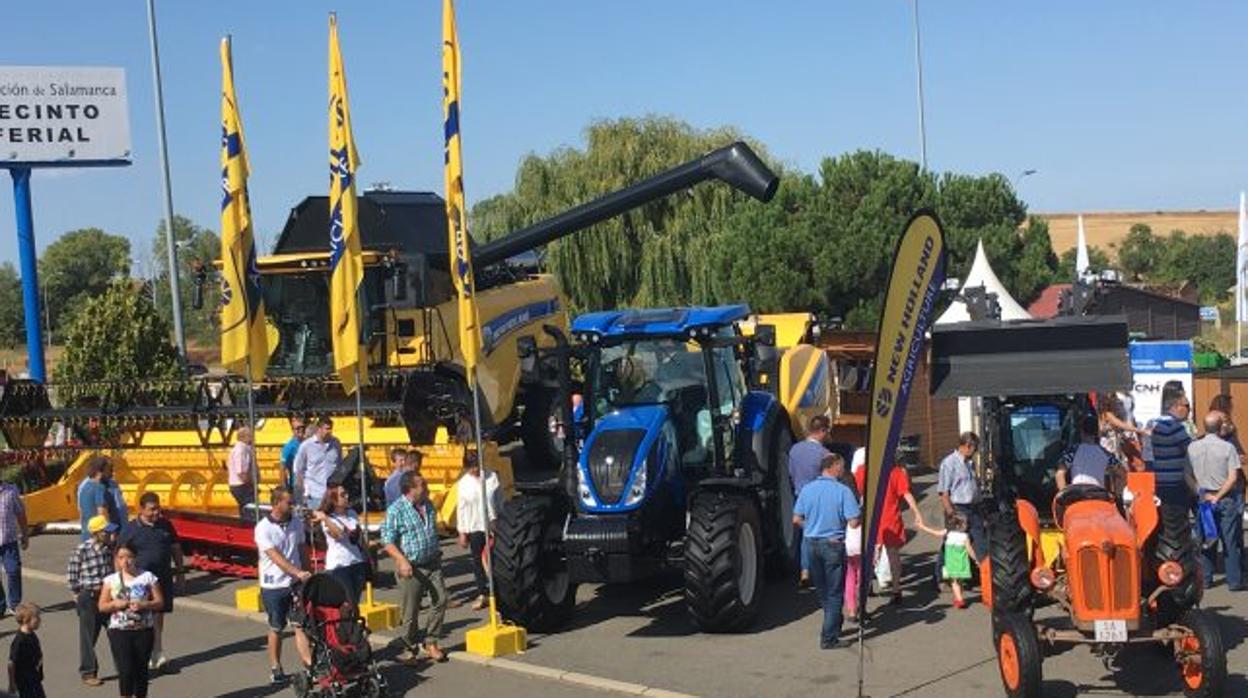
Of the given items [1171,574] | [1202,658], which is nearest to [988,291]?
[1171,574]

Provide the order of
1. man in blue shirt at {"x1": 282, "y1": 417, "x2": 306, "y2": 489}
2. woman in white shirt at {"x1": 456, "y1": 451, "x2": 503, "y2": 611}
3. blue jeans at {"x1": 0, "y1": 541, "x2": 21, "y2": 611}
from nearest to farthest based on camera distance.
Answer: woman in white shirt at {"x1": 456, "y1": 451, "x2": 503, "y2": 611} → blue jeans at {"x1": 0, "y1": 541, "x2": 21, "y2": 611} → man in blue shirt at {"x1": 282, "y1": 417, "x2": 306, "y2": 489}

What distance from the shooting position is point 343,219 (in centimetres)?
1199

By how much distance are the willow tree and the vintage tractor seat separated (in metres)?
24.5

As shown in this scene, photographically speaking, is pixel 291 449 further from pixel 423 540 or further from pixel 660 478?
pixel 660 478

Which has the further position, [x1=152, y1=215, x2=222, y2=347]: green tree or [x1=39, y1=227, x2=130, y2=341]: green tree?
[x1=39, y1=227, x2=130, y2=341]: green tree

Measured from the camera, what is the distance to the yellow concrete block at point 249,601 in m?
12.8

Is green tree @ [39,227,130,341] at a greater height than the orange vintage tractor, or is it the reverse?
green tree @ [39,227,130,341]

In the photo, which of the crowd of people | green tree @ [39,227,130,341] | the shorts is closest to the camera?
the crowd of people

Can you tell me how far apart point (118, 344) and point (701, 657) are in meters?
17.0

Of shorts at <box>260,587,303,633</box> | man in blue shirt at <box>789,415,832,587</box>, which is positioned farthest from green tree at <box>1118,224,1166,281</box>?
shorts at <box>260,587,303,633</box>

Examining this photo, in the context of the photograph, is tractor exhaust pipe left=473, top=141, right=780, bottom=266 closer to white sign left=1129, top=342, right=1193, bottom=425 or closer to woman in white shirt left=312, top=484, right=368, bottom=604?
white sign left=1129, top=342, right=1193, bottom=425

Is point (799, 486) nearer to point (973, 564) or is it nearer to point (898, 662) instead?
point (973, 564)

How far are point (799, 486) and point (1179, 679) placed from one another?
13.0 ft

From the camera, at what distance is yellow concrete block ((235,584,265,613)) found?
12750 millimetres
